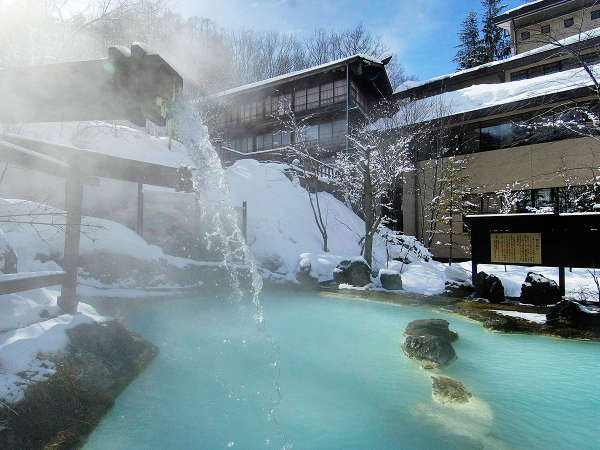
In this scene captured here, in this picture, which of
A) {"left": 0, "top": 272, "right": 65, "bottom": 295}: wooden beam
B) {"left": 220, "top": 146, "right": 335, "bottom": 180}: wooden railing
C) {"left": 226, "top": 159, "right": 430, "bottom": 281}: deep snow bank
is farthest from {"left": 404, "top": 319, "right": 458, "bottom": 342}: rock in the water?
{"left": 220, "top": 146, "right": 335, "bottom": 180}: wooden railing

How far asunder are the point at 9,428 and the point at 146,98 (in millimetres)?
2936

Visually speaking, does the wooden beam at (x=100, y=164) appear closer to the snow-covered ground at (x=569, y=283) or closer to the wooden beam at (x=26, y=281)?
the wooden beam at (x=26, y=281)

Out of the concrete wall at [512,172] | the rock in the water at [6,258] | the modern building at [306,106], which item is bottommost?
the rock in the water at [6,258]

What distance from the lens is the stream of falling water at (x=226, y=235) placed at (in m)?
4.46

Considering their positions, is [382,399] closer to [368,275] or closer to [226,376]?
[226,376]

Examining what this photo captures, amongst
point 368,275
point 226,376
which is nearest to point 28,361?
point 226,376

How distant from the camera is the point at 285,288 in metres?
11.3

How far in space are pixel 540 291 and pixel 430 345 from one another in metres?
5.27

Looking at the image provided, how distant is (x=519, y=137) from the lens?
48.8 ft

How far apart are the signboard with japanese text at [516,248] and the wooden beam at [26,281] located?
10333mm

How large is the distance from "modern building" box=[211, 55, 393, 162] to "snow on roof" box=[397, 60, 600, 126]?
4.88 metres

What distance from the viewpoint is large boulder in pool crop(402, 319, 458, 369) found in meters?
5.05

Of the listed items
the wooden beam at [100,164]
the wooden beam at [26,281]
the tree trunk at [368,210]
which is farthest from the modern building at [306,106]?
the wooden beam at [26,281]

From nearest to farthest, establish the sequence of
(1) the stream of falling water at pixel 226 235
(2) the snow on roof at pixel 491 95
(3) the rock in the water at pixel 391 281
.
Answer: (1) the stream of falling water at pixel 226 235 < (3) the rock in the water at pixel 391 281 < (2) the snow on roof at pixel 491 95
